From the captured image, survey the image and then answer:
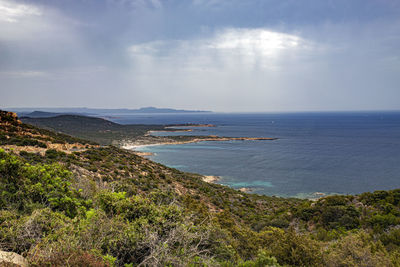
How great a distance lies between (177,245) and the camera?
7.05 meters

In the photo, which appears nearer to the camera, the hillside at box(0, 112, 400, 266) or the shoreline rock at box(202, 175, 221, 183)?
the hillside at box(0, 112, 400, 266)

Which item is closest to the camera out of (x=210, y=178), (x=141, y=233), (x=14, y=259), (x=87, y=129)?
(x=14, y=259)

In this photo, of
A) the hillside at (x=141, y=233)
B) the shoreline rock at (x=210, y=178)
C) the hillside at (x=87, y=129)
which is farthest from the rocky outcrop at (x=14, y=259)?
the hillside at (x=87, y=129)

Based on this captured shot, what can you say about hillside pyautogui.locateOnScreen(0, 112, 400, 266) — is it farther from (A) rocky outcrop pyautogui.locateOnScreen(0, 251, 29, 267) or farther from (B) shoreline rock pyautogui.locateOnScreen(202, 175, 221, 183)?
(B) shoreline rock pyautogui.locateOnScreen(202, 175, 221, 183)

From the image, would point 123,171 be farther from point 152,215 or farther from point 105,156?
point 152,215

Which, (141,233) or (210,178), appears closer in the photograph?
(141,233)

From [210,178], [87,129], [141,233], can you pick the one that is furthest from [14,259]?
[87,129]

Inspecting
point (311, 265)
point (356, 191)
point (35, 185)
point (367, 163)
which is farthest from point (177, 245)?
point (367, 163)

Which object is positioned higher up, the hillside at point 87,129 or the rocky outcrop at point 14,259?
the rocky outcrop at point 14,259

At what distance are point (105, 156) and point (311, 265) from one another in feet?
73.0

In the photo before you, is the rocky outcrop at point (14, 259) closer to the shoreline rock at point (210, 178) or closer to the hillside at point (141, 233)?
the hillside at point (141, 233)

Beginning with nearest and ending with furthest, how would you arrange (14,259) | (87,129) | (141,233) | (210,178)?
(14,259), (141,233), (210,178), (87,129)

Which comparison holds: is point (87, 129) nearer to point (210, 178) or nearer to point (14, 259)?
point (210, 178)

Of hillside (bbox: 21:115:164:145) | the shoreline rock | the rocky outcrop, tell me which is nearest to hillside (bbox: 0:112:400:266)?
the rocky outcrop
